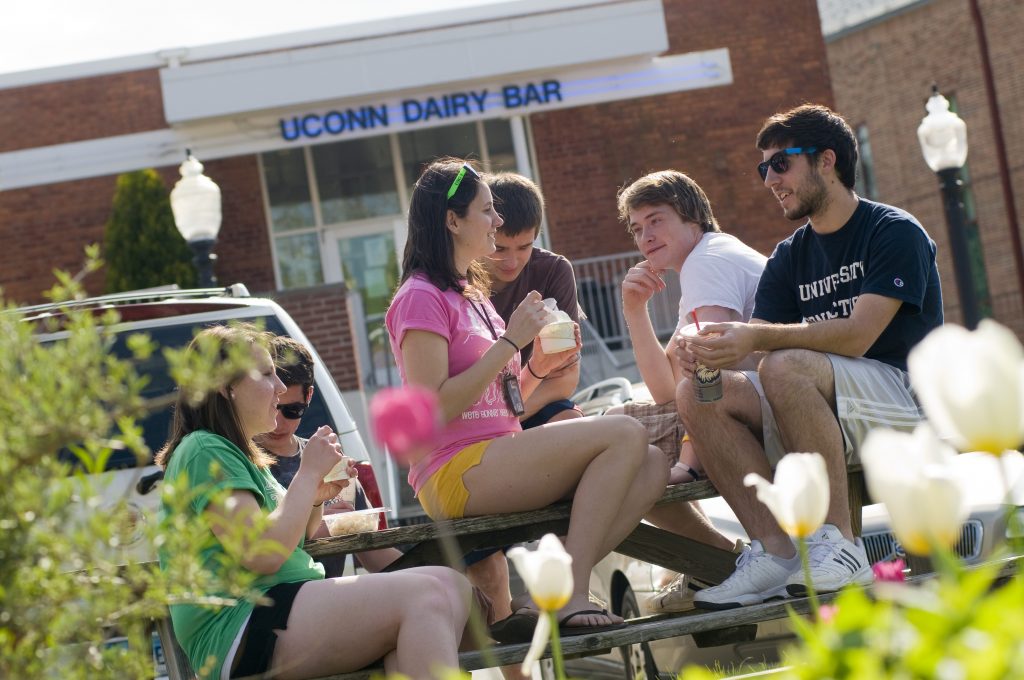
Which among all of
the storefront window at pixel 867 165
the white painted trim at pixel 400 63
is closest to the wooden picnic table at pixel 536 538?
the white painted trim at pixel 400 63

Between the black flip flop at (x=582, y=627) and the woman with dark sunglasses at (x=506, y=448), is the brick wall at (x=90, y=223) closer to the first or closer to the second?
the woman with dark sunglasses at (x=506, y=448)

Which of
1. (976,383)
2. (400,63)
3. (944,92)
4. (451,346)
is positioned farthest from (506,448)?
(944,92)

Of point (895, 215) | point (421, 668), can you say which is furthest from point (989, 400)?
point (895, 215)

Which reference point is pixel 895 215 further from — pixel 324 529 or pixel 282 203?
pixel 282 203

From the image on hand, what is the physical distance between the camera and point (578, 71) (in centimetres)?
1794

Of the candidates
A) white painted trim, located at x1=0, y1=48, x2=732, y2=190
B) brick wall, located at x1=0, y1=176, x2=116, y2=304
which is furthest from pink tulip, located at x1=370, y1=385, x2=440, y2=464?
brick wall, located at x1=0, y1=176, x2=116, y2=304

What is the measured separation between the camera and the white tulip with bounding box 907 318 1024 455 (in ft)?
4.34

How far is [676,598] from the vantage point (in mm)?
4754

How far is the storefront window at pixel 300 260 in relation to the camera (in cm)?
1931

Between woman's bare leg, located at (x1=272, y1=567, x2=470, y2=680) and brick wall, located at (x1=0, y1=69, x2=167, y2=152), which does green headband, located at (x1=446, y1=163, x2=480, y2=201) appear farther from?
brick wall, located at (x1=0, y1=69, x2=167, y2=152)

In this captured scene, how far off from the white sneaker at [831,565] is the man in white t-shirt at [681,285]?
2.53 feet

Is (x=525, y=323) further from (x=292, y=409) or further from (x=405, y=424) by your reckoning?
(x=405, y=424)

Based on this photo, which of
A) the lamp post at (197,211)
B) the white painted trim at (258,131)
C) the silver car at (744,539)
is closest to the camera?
the silver car at (744,539)

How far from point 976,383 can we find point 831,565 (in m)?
2.68
